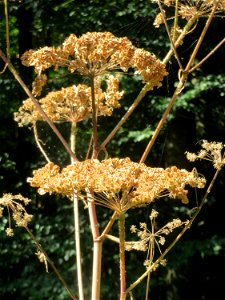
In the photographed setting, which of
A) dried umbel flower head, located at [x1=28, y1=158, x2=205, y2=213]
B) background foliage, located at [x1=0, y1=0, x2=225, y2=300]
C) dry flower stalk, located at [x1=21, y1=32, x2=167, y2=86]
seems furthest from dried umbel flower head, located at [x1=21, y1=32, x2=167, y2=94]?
background foliage, located at [x1=0, y1=0, x2=225, y2=300]

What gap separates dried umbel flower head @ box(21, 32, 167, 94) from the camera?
6.97ft

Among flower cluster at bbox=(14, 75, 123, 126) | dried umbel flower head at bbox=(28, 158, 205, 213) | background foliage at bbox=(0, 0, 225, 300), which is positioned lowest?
background foliage at bbox=(0, 0, 225, 300)

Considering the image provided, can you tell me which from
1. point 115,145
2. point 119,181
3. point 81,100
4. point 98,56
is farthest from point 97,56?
point 115,145

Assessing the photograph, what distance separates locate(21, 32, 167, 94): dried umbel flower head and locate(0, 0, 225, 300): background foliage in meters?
3.81

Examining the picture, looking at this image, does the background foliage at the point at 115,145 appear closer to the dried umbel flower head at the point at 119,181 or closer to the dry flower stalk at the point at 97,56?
the dry flower stalk at the point at 97,56

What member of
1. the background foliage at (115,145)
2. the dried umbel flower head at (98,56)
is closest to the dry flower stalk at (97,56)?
the dried umbel flower head at (98,56)

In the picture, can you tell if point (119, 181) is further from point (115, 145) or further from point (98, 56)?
point (115, 145)

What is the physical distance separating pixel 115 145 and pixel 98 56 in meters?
4.65

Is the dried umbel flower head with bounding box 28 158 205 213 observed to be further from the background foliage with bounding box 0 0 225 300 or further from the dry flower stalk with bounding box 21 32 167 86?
the background foliage with bounding box 0 0 225 300

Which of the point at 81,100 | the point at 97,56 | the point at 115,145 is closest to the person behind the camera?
the point at 97,56

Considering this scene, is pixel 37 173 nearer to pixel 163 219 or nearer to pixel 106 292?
pixel 106 292

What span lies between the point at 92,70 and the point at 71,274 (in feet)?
14.9

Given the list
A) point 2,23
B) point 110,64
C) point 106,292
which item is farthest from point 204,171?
point 110,64

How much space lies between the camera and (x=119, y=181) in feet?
5.90
